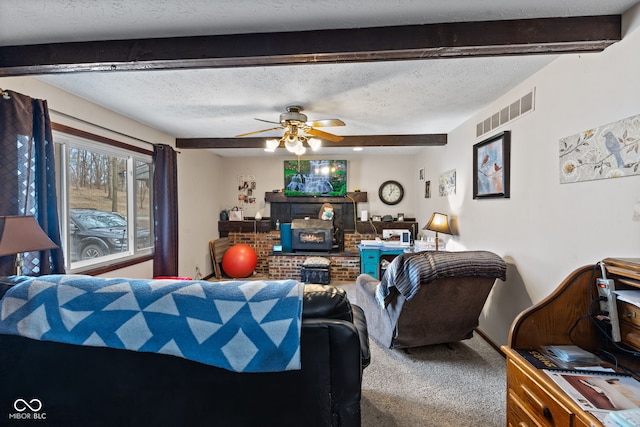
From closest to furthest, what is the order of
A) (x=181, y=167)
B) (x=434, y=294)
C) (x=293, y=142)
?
(x=434, y=294)
(x=293, y=142)
(x=181, y=167)

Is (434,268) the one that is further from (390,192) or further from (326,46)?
(390,192)

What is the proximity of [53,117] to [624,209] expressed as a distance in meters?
3.96

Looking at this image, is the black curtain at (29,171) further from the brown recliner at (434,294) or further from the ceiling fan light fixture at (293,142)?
the brown recliner at (434,294)

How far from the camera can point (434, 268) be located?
1.96 m

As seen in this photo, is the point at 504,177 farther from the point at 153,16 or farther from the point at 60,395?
the point at 60,395

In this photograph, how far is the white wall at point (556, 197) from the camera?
1.43 meters

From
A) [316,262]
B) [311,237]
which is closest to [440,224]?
[316,262]

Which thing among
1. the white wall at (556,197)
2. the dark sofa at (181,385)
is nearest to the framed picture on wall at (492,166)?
the white wall at (556,197)

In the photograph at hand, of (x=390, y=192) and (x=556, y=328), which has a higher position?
(x=390, y=192)

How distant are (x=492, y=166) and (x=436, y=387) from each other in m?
1.97

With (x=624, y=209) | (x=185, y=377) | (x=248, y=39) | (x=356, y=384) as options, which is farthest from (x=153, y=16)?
(x=624, y=209)

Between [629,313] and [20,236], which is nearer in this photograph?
[629,313]

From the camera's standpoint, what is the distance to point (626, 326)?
48.8 inches

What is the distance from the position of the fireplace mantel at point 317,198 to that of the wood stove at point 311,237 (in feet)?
1.56
